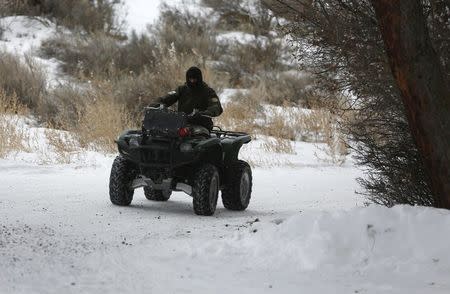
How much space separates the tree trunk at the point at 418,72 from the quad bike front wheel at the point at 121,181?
4010 millimetres

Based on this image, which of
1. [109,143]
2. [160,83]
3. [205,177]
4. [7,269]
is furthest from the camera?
[160,83]

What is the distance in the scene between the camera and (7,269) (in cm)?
586

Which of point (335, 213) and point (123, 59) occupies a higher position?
point (123, 59)

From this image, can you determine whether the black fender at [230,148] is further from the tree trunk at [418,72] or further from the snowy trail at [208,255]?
the tree trunk at [418,72]

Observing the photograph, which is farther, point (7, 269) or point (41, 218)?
point (41, 218)

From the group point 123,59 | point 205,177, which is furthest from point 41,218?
point 123,59

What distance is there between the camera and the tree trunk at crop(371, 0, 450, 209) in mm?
6699

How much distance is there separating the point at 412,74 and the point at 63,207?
15.1 ft

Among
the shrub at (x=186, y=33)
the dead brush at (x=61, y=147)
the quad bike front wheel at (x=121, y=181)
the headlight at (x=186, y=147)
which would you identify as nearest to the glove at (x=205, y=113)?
the headlight at (x=186, y=147)

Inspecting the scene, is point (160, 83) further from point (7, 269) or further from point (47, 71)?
point (7, 269)

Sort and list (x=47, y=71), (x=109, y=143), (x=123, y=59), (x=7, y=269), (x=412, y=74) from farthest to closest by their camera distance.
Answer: (x=123, y=59) < (x=47, y=71) < (x=109, y=143) < (x=412, y=74) < (x=7, y=269)

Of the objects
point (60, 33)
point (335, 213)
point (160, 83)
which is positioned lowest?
point (335, 213)

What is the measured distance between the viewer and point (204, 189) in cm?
921

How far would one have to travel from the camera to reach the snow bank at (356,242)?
6.21 meters
